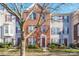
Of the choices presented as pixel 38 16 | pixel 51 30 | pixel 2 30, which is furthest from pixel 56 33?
pixel 2 30

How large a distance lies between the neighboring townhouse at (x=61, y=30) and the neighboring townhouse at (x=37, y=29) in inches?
1.9

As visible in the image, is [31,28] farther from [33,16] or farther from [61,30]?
[61,30]

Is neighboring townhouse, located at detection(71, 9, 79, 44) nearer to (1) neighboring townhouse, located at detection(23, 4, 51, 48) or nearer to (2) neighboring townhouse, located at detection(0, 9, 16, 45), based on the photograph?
(1) neighboring townhouse, located at detection(23, 4, 51, 48)

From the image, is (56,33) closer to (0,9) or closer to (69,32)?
(69,32)

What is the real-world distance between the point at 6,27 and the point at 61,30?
509 mm

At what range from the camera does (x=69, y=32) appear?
2.65 metres

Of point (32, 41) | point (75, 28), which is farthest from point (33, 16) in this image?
point (75, 28)

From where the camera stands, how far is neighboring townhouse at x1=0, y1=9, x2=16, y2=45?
8.74 feet

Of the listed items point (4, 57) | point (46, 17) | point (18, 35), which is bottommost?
point (4, 57)

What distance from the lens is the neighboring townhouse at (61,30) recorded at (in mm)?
2643

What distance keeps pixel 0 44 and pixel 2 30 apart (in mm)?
134

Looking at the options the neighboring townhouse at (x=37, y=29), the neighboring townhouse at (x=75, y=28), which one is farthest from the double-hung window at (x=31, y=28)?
the neighboring townhouse at (x=75, y=28)

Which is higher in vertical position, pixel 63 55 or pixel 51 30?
pixel 51 30

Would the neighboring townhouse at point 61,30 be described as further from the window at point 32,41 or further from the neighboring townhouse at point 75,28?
the window at point 32,41
